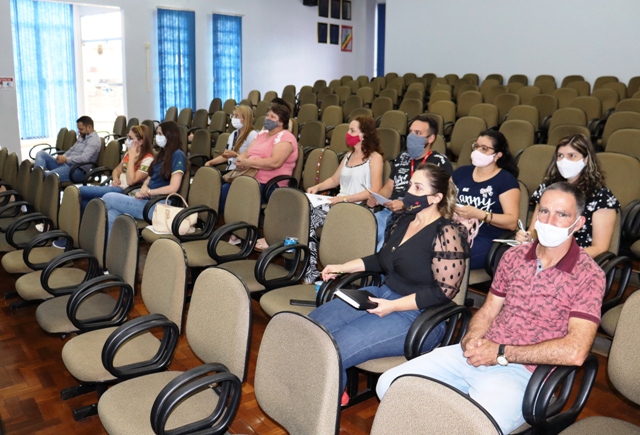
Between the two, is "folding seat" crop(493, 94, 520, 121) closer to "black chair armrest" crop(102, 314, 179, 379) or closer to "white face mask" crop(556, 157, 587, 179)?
"white face mask" crop(556, 157, 587, 179)

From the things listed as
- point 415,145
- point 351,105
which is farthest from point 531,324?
point 351,105

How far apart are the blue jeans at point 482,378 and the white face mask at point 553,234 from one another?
0.46 metres

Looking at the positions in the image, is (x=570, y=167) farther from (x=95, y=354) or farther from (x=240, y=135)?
(x=240, y=135)

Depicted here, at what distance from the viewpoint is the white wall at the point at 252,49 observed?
11.1 metres

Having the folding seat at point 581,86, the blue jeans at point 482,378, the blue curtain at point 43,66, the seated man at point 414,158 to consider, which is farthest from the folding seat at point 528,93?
the blue curtain at point 43,66

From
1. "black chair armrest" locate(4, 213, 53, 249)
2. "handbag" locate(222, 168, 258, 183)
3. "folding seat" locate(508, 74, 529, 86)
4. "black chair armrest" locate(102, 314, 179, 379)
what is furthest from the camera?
"folding seat" locate(508, 74, 529, 86)

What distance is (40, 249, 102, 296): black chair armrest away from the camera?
3.14 m

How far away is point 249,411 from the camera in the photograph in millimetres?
2785

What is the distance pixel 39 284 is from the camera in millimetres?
3385

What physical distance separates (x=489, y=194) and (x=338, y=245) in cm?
96

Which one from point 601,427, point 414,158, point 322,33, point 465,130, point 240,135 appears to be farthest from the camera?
point 322,33

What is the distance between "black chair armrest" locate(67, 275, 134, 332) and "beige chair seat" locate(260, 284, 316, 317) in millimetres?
676

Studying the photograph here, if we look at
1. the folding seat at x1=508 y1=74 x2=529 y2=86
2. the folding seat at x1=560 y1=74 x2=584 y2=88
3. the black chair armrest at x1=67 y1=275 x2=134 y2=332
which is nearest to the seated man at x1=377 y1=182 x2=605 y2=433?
the black chair armrest at x1=67 y1=275 x2=134 y2=332

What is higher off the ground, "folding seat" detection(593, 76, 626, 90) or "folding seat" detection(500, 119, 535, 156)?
"folding seat" detection(593, 76, 626, 90)
